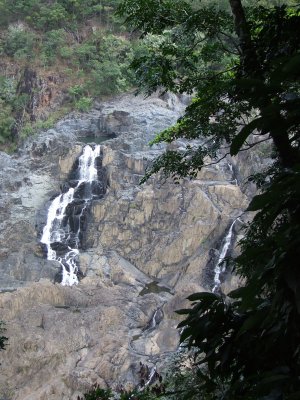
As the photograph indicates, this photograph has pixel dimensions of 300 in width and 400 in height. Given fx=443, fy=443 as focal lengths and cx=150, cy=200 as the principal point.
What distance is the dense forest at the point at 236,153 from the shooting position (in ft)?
3.60

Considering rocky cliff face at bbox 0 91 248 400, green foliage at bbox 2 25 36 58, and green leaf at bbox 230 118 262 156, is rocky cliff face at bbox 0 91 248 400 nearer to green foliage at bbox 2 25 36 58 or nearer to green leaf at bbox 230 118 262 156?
green foliage at bbox 2 25 36 58

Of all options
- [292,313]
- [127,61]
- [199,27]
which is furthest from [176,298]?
[127,61]

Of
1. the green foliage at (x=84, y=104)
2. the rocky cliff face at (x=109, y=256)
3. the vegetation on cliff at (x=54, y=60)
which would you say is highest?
the vegetation on cliff at (x=54, y=60)

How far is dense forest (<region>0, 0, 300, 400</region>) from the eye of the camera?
3.60 feet

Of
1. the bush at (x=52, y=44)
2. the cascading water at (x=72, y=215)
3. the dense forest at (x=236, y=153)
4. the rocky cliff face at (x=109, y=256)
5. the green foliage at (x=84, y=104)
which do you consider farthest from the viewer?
the bush at (x=52, y=44)

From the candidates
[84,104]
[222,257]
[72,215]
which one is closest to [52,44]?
[84,104]

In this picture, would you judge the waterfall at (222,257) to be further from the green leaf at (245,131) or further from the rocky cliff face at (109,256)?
the green leaf at (245,131)

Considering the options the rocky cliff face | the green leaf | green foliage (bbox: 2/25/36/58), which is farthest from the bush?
the green leaf

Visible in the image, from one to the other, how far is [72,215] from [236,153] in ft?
62.4

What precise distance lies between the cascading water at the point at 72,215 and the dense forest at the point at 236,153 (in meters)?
11.9

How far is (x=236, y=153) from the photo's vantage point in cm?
128

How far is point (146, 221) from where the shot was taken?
19.6 metres

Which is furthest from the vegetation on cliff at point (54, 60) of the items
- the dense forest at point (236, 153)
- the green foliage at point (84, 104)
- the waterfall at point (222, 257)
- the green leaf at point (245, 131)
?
the green leaf at point (245, 131)

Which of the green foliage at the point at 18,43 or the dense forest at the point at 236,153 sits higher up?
the green foliage at the point at 18,43
